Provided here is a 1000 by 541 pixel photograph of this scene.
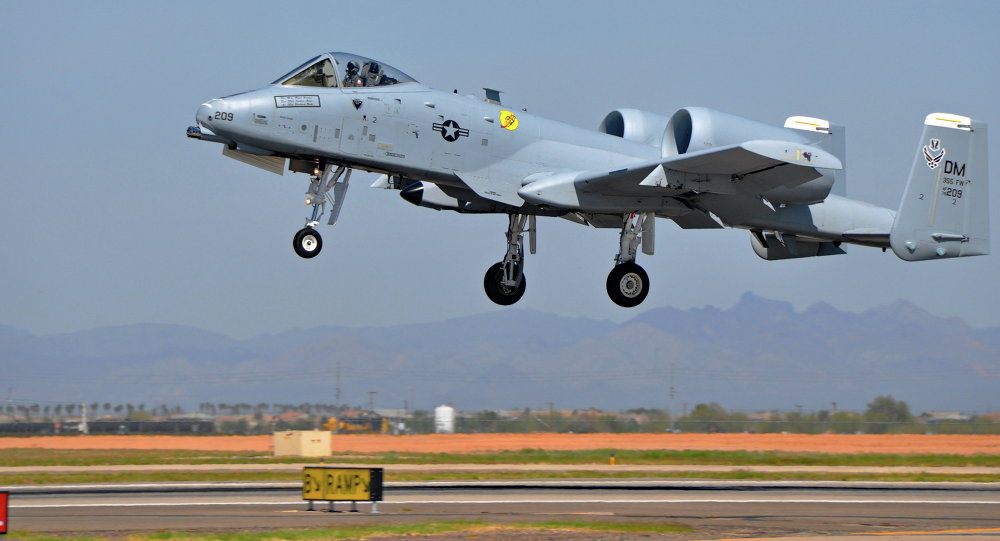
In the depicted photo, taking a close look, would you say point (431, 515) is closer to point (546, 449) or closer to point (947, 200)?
point (947, 200)

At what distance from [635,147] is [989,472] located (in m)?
14.4

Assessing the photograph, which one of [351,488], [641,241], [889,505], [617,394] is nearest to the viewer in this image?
[351,488]

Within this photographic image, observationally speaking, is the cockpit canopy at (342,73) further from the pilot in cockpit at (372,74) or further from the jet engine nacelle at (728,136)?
the jet engine nacelle at (728,136)

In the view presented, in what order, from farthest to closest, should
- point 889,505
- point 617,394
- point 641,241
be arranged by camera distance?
point 617,394
point 641,241
point 889,505

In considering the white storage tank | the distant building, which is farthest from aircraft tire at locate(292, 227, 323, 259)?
the distant building

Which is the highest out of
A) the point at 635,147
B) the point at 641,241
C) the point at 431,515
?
the point at 635,147

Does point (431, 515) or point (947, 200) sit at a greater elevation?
point (947, 200)

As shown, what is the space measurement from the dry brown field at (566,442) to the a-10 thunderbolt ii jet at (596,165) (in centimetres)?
1751

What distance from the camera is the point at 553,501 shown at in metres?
23.5

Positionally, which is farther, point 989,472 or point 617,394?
point 617,394

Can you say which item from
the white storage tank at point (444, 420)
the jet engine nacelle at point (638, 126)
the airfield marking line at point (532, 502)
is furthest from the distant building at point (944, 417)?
the jet engine nacelle at point (638, 126)

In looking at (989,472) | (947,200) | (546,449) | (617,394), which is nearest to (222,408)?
(546,449)

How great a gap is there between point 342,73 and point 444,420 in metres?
35.8

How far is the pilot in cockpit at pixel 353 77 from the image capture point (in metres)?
22.3
